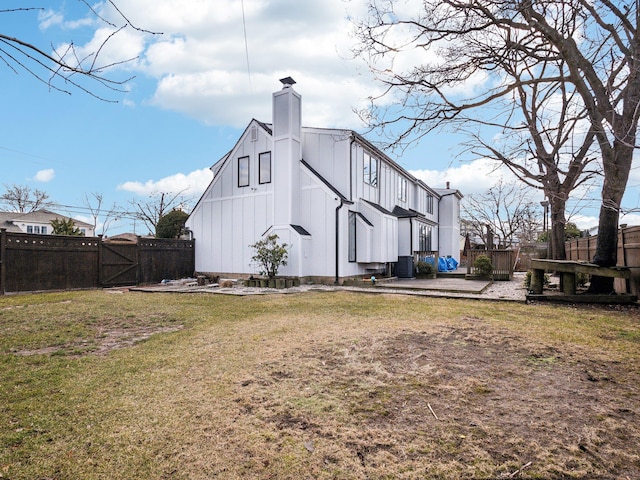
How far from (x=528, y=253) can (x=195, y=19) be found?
22.4 m

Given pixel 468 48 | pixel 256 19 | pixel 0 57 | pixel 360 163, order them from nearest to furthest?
pixel 0 57 < pixel 256 19 < pixel 468 48 < pixel 360 163

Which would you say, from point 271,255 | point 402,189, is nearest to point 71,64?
point 271,255

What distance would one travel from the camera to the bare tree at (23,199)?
35.8 metres

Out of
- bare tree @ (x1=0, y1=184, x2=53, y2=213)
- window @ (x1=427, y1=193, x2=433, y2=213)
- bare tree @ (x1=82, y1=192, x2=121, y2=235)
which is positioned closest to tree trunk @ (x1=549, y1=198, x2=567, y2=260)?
window @ (x1=427, y1=193, x2=433, y2=213)

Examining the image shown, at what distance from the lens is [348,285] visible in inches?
510

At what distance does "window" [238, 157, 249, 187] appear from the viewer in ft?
50.1

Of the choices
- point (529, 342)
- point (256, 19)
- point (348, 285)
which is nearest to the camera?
point (529, 342)

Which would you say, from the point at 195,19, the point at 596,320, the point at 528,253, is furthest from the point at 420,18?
the point at 528,253

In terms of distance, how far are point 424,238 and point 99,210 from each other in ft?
103

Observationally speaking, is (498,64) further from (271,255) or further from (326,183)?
(271,255)

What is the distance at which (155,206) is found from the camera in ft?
114

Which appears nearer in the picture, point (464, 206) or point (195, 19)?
point (195, 19)

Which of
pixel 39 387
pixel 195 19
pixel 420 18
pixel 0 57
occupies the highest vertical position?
pixel 420 18

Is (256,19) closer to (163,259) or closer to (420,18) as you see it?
(420,18)
